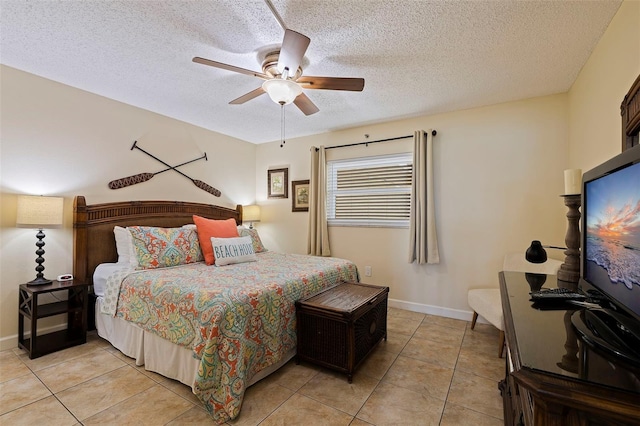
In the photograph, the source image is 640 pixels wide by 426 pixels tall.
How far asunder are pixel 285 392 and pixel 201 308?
813mm

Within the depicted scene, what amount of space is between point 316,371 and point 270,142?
3.62m

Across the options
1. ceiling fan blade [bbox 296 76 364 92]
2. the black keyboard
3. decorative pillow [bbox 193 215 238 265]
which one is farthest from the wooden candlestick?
decorative pillow [bbox 193 215 238 265]

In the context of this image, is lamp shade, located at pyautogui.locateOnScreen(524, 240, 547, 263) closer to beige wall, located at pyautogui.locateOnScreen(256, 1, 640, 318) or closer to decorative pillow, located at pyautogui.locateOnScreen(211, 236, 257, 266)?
beige wall, located at pyautogui.locateOnScreen(256, 1, 640, 318)

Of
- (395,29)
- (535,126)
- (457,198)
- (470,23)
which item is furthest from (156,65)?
(535,126)

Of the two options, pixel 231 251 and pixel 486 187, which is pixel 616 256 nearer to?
pixel 486 187

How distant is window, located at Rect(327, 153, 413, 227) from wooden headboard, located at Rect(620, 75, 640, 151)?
2023 millimetres

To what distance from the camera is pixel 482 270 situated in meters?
3.15

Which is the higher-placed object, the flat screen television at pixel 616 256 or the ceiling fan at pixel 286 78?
the ceiling fan at pixel 286 78

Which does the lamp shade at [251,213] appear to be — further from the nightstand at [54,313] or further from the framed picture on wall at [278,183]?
the nightstand at [54,313]

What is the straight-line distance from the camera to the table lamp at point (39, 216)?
91.4 inches

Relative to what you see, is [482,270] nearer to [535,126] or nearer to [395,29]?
[535,126]

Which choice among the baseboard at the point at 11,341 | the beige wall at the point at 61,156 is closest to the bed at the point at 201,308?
the beige wall at the point at 61,156

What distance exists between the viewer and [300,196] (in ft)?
14.5

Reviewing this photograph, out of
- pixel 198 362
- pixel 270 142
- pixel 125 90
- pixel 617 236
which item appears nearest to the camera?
pixel 617 236
